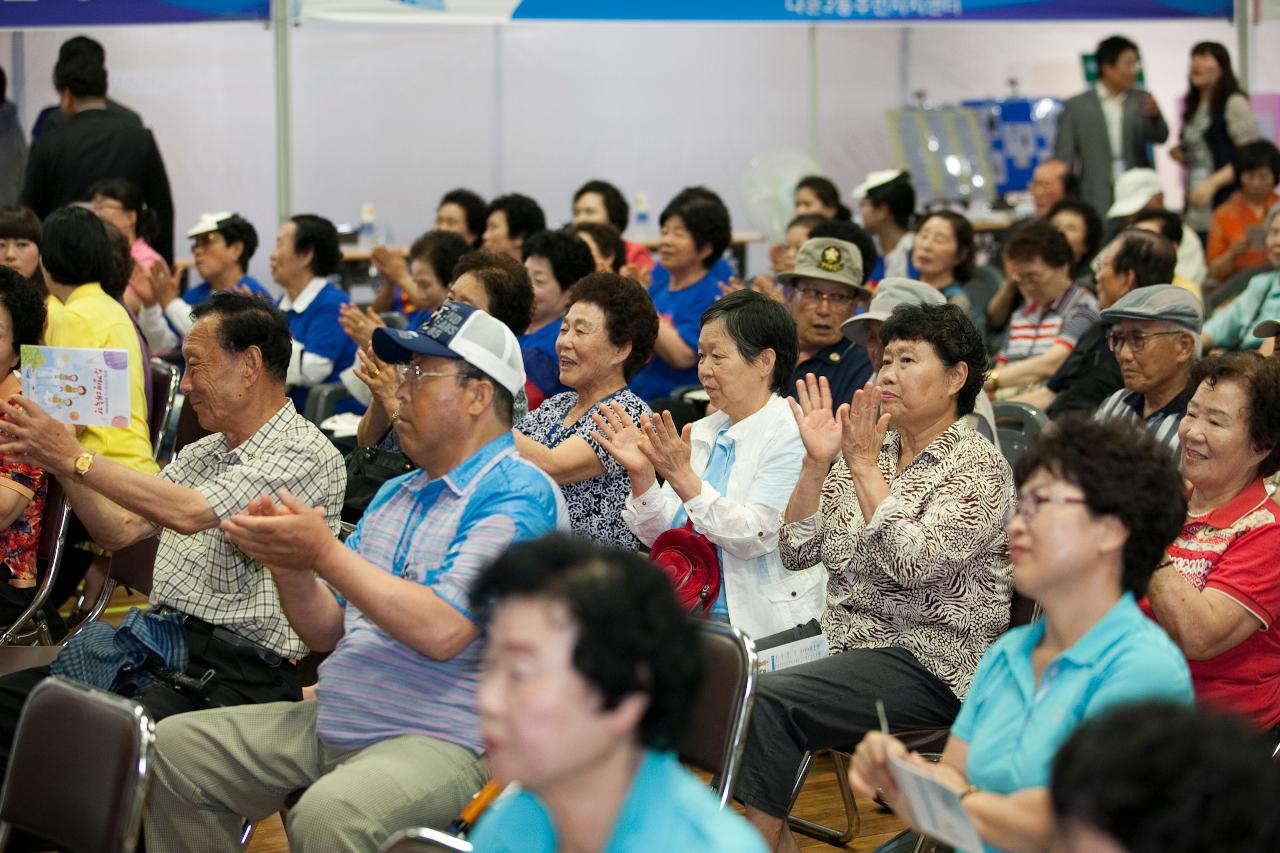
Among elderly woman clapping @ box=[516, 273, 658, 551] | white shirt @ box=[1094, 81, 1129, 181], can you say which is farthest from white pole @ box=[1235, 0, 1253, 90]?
→ elderly woman clapping @ box=[516, 273, 658, 551]

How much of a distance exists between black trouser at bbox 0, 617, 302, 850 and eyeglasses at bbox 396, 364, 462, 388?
2.27 feet

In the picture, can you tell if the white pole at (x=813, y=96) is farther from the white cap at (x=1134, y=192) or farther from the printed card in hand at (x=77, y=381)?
the printed card in hand at (x=77, y=381)

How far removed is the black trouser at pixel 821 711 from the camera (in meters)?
2.88

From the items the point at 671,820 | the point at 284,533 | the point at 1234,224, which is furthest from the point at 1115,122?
the point at 671,820

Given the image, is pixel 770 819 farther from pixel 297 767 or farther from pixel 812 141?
pixel 812 141

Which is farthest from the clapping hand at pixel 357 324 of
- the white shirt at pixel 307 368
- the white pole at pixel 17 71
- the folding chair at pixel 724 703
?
the white pole at pixel 17 71

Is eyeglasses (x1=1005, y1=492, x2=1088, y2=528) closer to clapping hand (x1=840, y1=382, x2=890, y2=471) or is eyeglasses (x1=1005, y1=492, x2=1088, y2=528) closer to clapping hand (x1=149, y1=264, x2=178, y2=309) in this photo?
clapping hand (x1=840, y1=382, x2=890, y2=471)

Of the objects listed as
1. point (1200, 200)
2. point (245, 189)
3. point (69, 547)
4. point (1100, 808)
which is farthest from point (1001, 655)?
point (245, 189)

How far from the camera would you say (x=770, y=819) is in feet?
9.46

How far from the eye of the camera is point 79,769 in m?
2.29

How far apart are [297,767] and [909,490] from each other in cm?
130

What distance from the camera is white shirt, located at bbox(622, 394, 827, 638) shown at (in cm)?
314

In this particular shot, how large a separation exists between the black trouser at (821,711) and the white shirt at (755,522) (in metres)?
0.27

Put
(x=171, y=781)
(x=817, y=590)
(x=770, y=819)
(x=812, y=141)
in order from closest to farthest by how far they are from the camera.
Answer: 1. (x=171, y=781)
2. (x=770, y=819)
3. (x=817, y=590)
4. (x=812, y=141)
